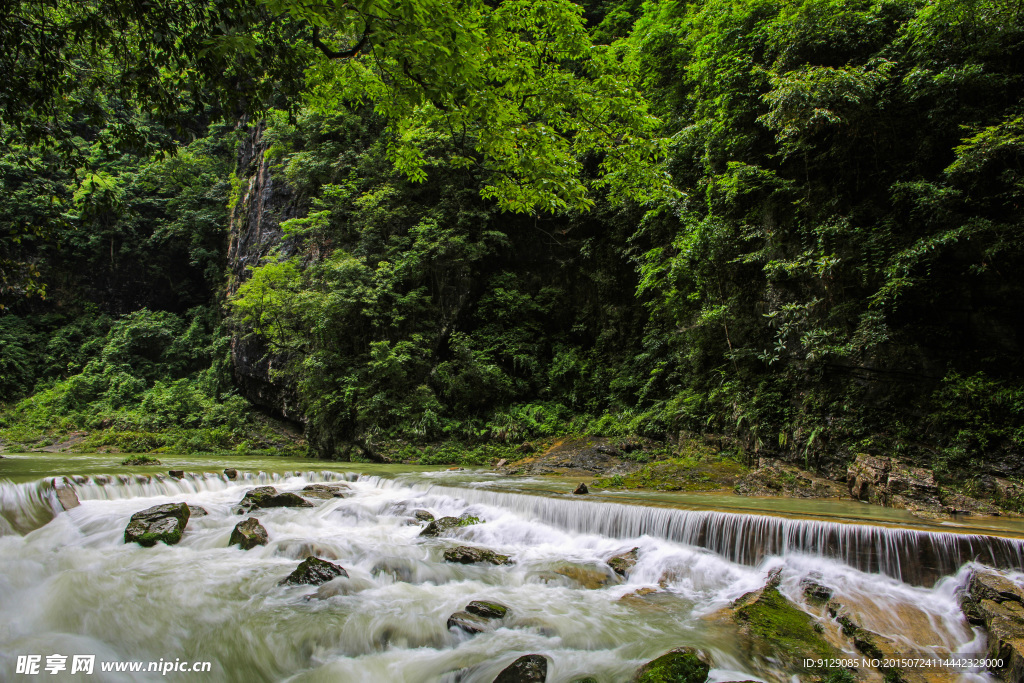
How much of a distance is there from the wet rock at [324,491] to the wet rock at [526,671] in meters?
5.95

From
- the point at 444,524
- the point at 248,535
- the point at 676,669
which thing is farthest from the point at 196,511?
the point at 676,669

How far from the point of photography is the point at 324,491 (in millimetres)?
8914

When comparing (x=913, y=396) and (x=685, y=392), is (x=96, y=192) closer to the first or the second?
(x=685, y=392)

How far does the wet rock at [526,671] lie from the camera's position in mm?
3508

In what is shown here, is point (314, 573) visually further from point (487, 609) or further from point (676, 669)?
point (676, 669)

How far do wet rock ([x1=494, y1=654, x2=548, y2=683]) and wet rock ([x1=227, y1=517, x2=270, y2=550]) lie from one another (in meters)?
4.43

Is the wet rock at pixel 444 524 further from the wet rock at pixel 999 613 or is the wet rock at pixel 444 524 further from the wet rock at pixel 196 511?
the wet rock at pixel 999 613

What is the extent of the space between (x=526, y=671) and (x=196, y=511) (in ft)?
20.2

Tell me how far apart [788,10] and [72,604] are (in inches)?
561

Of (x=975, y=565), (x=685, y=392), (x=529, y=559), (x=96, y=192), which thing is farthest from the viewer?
(x=685, y=392)

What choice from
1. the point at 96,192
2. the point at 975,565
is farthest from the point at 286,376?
the point at 975,565

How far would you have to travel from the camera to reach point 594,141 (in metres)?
5.76

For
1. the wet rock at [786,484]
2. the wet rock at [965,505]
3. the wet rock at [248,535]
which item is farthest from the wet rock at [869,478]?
the wet rock at [248,535]

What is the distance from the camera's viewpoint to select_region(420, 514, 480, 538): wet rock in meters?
7.14
